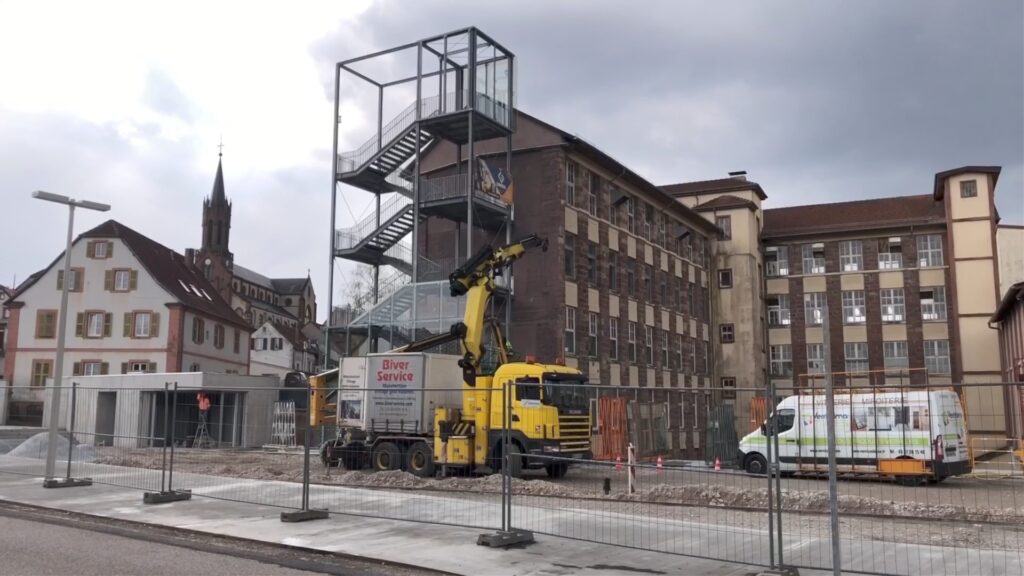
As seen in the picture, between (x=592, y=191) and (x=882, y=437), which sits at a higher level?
(x=592, y=191)

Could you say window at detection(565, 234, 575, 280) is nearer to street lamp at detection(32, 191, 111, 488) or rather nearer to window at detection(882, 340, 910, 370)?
street lamp at detection(32, 191, 111, 488)

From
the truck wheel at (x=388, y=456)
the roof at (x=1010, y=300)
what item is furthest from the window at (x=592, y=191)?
the truck wheel at (x=388, y=456)

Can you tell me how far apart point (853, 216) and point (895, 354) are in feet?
34.3

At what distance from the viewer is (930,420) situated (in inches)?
583

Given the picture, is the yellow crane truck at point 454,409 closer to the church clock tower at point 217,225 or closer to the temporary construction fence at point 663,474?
the temporary construction fence at point 663,474

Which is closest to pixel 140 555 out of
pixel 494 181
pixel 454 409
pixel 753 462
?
pixel 753 462

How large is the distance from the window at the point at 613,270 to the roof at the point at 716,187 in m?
19.2

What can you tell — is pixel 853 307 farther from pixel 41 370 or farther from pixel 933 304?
pixel 41 370

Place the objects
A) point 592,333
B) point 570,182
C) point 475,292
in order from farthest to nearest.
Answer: point 592,333 → point 570,182 → point 475,292

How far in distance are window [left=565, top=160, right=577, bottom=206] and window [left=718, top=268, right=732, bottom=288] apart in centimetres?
2214

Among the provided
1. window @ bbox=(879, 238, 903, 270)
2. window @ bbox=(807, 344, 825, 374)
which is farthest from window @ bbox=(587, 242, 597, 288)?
window @ bbox=(879, 238, 903, 270)

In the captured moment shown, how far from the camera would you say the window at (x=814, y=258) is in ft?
198

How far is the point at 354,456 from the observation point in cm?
2283

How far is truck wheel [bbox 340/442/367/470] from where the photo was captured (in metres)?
22.5
